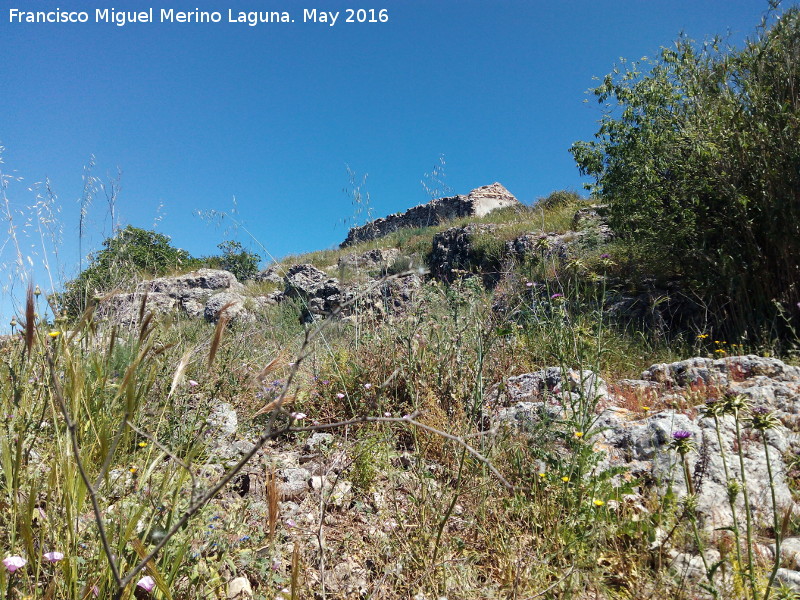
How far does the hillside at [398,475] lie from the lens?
1267mm

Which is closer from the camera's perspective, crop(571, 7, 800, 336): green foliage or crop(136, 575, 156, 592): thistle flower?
crop(136, 575, 156, 592): thistle flower

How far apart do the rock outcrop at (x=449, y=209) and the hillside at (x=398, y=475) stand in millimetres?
17673

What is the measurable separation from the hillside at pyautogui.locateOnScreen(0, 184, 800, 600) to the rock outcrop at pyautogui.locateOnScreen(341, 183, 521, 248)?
1767 centimetres

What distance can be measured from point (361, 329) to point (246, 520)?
2.22 m

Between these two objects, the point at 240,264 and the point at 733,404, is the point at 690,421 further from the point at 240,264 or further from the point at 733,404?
the point at 240,264

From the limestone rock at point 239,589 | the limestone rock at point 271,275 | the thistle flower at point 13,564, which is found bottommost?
the limestone rock at point 239,589

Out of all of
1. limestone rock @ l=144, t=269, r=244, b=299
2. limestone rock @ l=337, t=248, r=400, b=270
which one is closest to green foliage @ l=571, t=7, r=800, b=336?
limestone rock @ l=337, t=248, r=400, b=270

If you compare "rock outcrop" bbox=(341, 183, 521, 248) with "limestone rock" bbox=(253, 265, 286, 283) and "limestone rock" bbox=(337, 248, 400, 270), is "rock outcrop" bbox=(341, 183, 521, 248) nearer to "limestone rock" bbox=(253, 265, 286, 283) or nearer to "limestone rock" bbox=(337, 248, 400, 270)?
"limestone rock" bbox=(253, 265, 286, 283)

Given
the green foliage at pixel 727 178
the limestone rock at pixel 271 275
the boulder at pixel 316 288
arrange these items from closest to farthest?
the green foliage at pixel 727 178 → the boulder at pixel 316 288 → the limestone rock at pixel 271 275

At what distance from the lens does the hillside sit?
1267mm

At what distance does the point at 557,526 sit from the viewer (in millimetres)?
1740

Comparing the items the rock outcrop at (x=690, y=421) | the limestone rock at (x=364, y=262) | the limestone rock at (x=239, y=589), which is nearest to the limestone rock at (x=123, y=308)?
the limestone rock at (x=364, y=262)

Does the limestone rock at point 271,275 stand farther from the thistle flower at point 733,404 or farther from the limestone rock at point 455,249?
the thistle flower at point 733,404

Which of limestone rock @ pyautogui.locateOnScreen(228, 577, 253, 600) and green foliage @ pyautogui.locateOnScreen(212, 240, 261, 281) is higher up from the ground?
green foliage @ pyautogui.locateOnScreen(212, 240, 261, 281)
